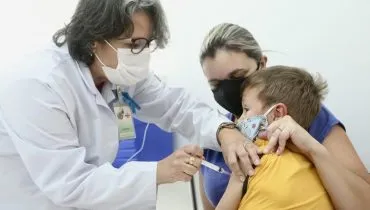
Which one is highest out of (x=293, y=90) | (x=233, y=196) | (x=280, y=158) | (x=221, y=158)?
(x=293, y=90)

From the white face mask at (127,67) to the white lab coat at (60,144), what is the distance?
0.26 ft

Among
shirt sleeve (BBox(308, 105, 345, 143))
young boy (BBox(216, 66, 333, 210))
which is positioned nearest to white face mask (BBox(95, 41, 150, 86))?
young boy (BBox(216, 66, 333, 210))

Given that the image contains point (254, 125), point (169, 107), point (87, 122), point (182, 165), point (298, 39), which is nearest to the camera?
point (182, 165)

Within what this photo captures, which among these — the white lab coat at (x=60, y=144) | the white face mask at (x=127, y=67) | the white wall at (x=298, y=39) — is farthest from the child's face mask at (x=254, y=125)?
the white wall at (x=298, y=39)

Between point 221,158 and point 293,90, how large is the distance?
39cm

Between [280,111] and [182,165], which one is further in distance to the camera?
[280,111]

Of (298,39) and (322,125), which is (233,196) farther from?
(298,39)

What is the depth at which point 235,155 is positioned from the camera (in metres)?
1.13

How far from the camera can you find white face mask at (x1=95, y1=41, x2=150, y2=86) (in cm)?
132

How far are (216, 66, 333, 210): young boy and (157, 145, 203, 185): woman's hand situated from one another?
0.46 feet

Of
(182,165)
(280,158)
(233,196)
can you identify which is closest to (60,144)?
(182,165)

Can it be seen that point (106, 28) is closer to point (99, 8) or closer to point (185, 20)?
point (99, 8)

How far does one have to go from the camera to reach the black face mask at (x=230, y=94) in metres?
1.44

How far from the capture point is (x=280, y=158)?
1038mm
